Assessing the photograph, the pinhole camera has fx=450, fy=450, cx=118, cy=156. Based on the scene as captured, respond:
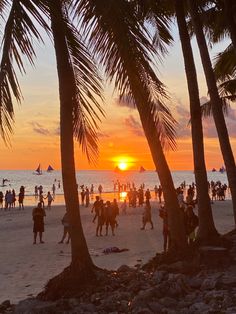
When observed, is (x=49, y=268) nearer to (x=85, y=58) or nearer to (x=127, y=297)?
(x=127, y=297)

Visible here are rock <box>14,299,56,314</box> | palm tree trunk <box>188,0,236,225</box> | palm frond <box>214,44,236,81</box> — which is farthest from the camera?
palm frond <box>214,44,236,81</box>

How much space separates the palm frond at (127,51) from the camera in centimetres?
706

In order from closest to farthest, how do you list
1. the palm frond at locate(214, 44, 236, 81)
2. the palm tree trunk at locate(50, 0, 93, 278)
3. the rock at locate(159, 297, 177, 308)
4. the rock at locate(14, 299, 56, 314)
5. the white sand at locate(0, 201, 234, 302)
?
the rock at locate(159, 297, 177, 308) < the rock at locate(14, 299, 56, 314) < the palm tree trunk at locate(50, 0, 93, 278) < the white sand at locate(0, 201, 234, 302) < the palm frond at locate(214, 44, 236, 81)

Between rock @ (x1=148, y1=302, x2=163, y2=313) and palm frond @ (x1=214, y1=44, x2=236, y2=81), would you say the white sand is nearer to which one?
rock @ (x1=148, y1=302, x2=163, y2=313)

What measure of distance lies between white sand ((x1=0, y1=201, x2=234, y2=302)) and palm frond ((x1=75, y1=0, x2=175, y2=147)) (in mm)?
5267

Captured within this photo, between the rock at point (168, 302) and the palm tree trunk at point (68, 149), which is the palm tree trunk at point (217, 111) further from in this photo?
the rock at point (168, 302)

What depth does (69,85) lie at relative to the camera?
29.7 feet

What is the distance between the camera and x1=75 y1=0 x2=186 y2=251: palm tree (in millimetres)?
7062

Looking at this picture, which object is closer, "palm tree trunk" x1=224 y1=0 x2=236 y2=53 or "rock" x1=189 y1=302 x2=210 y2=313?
"rock" x1=189 y1=302 x2=210 y2=313

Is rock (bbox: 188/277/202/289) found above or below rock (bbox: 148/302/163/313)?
above

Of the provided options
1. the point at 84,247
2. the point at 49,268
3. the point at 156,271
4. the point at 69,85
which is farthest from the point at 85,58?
the point at 49,268

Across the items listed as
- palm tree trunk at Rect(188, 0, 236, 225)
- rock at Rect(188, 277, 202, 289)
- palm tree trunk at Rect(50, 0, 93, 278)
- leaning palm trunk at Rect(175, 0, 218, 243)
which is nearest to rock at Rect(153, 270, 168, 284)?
rock at Rect(188, 277, 202, 289)

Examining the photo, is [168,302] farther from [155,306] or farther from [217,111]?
[217,111]

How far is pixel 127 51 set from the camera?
7074mm
